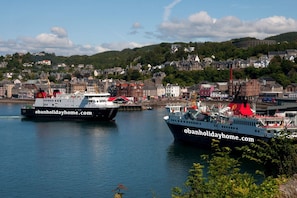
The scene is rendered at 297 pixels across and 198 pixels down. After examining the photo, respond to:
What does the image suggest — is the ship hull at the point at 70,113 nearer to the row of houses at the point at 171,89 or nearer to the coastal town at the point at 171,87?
the coastal town at the point at 171,87

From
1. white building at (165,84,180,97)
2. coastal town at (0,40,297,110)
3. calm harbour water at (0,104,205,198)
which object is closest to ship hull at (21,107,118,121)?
calm harbour water at (0,104,205,198)

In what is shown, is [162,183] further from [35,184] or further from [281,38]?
[281,38]

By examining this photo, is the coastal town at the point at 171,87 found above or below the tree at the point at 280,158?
above

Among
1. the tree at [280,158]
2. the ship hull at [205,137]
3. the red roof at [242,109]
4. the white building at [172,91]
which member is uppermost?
the white building at [172,91]

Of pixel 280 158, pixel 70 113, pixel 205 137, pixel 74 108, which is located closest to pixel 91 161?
pixel 205 137

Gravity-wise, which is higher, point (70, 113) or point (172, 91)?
point (172, 91)

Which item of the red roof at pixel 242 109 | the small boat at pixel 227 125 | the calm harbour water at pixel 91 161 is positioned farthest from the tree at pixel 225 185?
the red roof at pixel 242 109

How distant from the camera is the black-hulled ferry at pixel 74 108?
38.4 metres

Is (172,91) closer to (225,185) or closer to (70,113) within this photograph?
(70,113)

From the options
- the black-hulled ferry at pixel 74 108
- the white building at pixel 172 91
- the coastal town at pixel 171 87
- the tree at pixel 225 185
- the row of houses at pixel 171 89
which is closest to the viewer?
the tree at pixel 225 185

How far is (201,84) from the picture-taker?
66750 millimetres

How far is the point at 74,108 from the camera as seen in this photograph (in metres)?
40.1

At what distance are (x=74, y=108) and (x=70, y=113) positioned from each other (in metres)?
0.60

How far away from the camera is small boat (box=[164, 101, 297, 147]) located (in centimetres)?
2086
